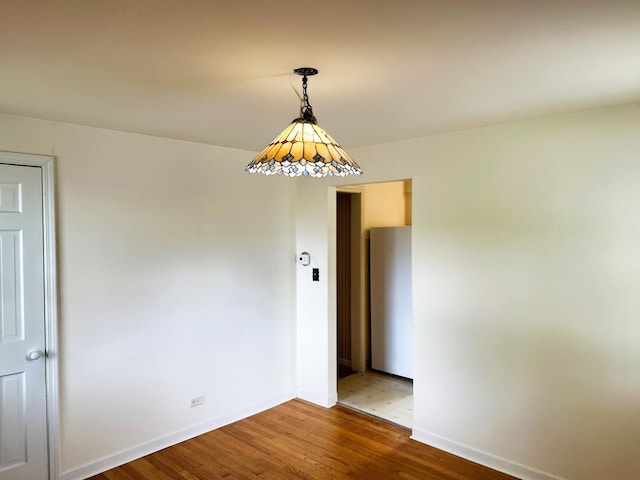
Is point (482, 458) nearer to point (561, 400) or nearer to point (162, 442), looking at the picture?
point (561, 400)

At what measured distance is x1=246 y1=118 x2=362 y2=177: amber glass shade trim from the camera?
1.79m

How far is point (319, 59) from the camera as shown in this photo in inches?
72.8

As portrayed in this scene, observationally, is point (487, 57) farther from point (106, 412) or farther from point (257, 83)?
point (106, 412)

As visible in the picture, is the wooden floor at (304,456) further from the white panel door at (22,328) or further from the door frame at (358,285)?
the door frame at (358,285)

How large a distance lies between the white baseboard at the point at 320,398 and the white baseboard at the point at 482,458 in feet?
3.07

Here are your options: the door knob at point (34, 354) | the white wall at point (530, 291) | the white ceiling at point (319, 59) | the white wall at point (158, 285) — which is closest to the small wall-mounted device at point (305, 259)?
the white wall at point (158, 285)

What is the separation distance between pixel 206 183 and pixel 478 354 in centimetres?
260

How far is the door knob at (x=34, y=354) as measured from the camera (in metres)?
2.79

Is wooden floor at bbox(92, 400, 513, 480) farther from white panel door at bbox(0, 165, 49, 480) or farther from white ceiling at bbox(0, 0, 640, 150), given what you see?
white ceiling at bbox(0, 0, 640, 150)

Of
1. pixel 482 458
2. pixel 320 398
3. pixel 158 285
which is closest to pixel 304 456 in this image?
pixel 320 398

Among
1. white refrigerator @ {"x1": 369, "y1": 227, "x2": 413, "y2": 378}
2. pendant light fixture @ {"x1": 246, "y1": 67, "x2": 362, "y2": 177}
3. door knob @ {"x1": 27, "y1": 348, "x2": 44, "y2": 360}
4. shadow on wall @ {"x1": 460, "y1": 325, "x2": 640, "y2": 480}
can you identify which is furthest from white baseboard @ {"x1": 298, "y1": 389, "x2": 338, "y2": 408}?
pendant light fixture @ {"x1": 246, "y1": 67, "x2": 362, "y2": 177}

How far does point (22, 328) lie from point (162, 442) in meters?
1.40

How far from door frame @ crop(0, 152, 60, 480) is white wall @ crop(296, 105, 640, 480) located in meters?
2.51

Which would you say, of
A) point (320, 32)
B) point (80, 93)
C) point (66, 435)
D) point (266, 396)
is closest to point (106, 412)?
point (66, 435)
